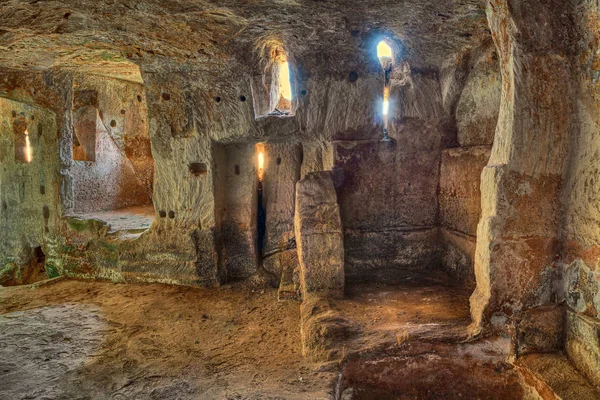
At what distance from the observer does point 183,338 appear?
3.81m

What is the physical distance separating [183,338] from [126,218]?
3396 millimetres

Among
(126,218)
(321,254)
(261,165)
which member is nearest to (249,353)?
(321,254)

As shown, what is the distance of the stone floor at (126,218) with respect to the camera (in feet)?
19.0

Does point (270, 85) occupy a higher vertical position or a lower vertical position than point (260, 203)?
higher

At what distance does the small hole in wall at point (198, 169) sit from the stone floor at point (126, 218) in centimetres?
139

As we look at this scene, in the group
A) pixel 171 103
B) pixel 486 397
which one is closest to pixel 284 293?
pixel 486 397

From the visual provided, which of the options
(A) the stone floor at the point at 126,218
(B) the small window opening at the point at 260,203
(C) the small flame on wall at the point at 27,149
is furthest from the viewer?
(C) the small flame on wall at the point at 27,149

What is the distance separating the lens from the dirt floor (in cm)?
298

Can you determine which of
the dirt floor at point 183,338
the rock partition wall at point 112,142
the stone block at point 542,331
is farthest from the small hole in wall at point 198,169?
the stone block at point 542,331

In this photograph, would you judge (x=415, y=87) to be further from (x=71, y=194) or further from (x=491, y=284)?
(x=71, y=194)

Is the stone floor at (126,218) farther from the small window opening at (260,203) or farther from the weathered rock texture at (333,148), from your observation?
the small window opening at (260,203)

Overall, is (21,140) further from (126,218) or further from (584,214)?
(584,214)

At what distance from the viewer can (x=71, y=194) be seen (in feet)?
20.3

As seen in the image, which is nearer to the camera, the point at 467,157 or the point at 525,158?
the point at 525,158
